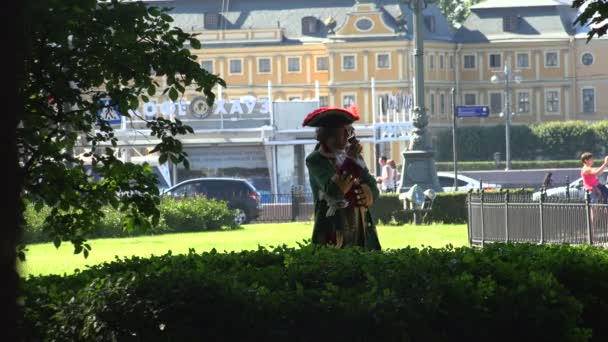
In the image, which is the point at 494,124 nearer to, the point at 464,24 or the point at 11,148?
the point at 464,24

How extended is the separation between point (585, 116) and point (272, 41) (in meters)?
25.0

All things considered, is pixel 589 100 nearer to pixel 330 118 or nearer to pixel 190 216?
pixel 190 216

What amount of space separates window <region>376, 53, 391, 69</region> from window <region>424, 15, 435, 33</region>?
502 cm

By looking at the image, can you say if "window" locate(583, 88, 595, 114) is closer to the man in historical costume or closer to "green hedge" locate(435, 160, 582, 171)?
"green hedge" locate(435, 160, 582, 171)

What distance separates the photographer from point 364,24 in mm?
102500

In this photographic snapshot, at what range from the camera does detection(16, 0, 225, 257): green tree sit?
722 cm

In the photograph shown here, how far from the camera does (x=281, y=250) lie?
888 centimetres

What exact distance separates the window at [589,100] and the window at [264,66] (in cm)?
2464

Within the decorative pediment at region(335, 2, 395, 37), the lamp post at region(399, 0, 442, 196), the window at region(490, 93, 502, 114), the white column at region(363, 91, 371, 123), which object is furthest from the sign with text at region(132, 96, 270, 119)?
the window at region(490, 93, 502, 114)

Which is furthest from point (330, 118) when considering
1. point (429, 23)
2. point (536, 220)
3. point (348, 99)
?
point (429, 23)

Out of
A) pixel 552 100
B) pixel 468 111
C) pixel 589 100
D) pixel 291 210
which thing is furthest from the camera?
pixel 589 100

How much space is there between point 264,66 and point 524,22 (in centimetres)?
2046

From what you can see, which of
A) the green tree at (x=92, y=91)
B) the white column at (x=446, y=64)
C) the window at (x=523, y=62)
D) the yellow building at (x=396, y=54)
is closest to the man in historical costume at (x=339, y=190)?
the green tree at (x=92, y=91)

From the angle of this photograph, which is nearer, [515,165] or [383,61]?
[515,165]
